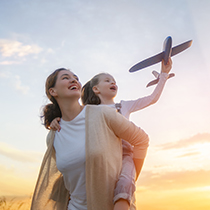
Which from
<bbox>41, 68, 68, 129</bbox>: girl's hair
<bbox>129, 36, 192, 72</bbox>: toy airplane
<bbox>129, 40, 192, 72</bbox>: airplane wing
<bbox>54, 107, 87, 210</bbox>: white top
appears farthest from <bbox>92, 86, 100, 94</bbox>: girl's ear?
<bbox>129, 40, 192, 72</bbox>: airplane wing

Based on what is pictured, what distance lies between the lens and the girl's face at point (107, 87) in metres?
4.27

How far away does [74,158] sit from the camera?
99.3 inches

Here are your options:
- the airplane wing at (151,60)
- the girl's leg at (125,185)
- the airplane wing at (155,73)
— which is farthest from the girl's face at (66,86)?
the airplane wing at (151,60)

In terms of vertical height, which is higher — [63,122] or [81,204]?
[63,122]

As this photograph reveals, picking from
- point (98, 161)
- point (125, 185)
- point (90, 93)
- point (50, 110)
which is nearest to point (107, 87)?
point (90, 93)

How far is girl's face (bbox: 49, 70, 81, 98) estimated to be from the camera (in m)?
2.91

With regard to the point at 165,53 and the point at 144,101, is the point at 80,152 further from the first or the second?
the point at 165,53

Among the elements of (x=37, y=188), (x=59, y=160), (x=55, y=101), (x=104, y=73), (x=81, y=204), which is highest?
(x=104, y=73)

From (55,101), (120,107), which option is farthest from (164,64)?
(55,101)

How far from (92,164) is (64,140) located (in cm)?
53

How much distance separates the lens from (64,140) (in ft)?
9.11

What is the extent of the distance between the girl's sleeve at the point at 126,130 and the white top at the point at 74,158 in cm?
34

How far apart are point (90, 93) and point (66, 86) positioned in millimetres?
1490

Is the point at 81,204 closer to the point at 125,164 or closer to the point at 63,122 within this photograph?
the point at 125,164
